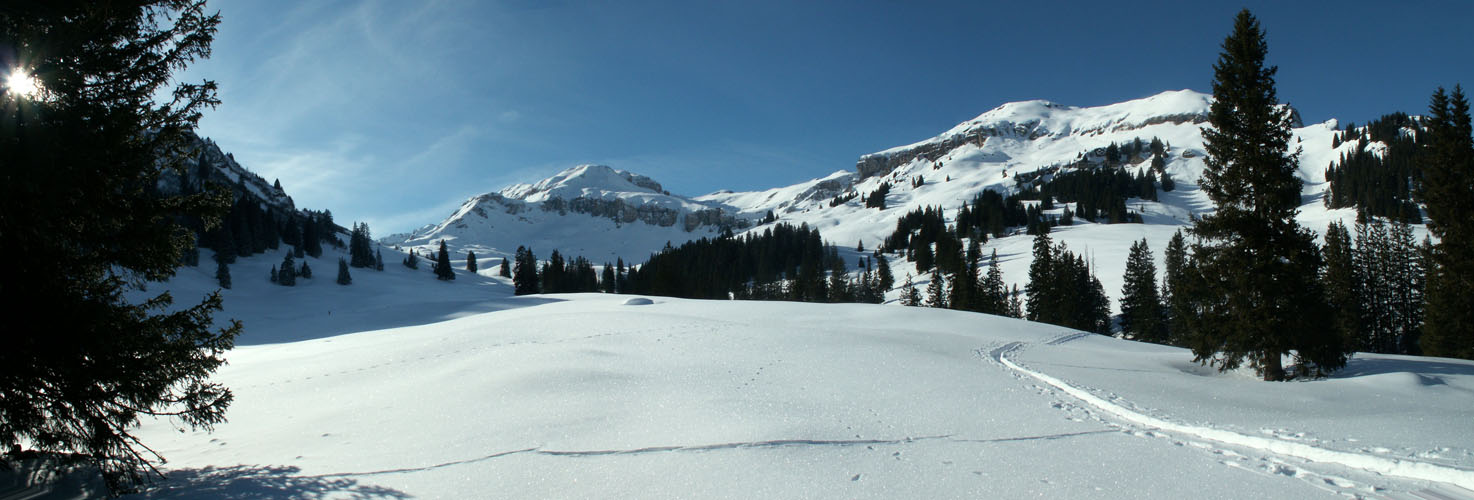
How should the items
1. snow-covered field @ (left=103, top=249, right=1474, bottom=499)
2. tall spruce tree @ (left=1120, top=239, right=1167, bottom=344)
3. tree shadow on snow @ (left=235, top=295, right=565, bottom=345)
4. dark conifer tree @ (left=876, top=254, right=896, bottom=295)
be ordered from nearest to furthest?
snow-covered field @ (left=103, top=249, right=1474, bottom=499) → tree shadow on snow @ (left=235, top=295, right=565, bottom=345) → tall spruce tree @ (left=1120, top=239, right=1167, bottom=344) → dark conifer tree @ (left=876, top=254, right=896, bottom=295)

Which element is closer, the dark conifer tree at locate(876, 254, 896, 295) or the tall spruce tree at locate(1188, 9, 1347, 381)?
the tall spruce tree at locate(1188, 9, 1347, 381)

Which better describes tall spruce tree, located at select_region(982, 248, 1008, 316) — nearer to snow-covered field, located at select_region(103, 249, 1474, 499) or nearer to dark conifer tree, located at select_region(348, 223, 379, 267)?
snow-covered field, located at select_region(103, 249, 1474, 499)

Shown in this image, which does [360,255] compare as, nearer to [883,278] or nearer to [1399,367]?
[883,278]

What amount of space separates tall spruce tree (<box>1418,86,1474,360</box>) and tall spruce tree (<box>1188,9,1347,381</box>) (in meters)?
12.1

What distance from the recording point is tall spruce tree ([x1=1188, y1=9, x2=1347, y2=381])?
14.8 m

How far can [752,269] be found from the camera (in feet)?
390

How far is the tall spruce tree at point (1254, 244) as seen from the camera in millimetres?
14750

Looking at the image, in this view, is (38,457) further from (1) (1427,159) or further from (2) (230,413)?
(1) (1427,159)

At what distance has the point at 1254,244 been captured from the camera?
15555 millimetres

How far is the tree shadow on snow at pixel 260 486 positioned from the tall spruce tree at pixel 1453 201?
→ 33.7m

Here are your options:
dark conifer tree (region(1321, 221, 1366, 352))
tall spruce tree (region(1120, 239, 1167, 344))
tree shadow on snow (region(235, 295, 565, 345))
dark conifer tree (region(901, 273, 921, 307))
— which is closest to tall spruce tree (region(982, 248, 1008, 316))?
dark conifer tree (region(901, 273, 921, 307))

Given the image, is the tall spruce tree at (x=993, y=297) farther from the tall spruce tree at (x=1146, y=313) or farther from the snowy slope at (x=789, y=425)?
the snowy slope at (x=789, y=425)

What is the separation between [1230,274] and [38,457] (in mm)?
23070

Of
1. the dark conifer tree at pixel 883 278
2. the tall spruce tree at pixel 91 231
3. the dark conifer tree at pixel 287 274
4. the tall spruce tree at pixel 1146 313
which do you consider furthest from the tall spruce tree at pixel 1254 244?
the dark conifer tree at pixel 287 274
